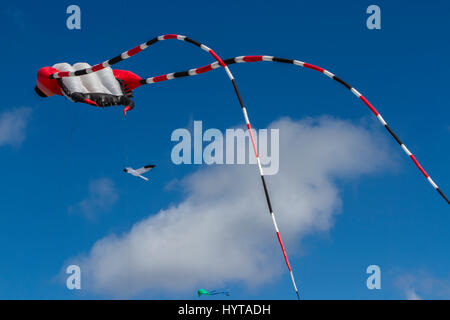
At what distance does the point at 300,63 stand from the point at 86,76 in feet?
37.2

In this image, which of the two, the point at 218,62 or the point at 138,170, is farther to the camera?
the point at 138,170

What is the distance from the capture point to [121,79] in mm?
27000

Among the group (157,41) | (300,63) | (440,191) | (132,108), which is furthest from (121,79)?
(440,191)

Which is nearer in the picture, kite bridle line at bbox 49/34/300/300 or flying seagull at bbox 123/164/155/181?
kite bridle line at bbox 49/34/300/300

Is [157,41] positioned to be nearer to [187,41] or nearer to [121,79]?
[187,41]

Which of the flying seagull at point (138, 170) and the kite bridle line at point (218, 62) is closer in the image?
the kite bridle line at point (218, 62)

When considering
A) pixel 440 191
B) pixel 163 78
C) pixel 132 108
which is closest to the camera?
pixel 440 191
